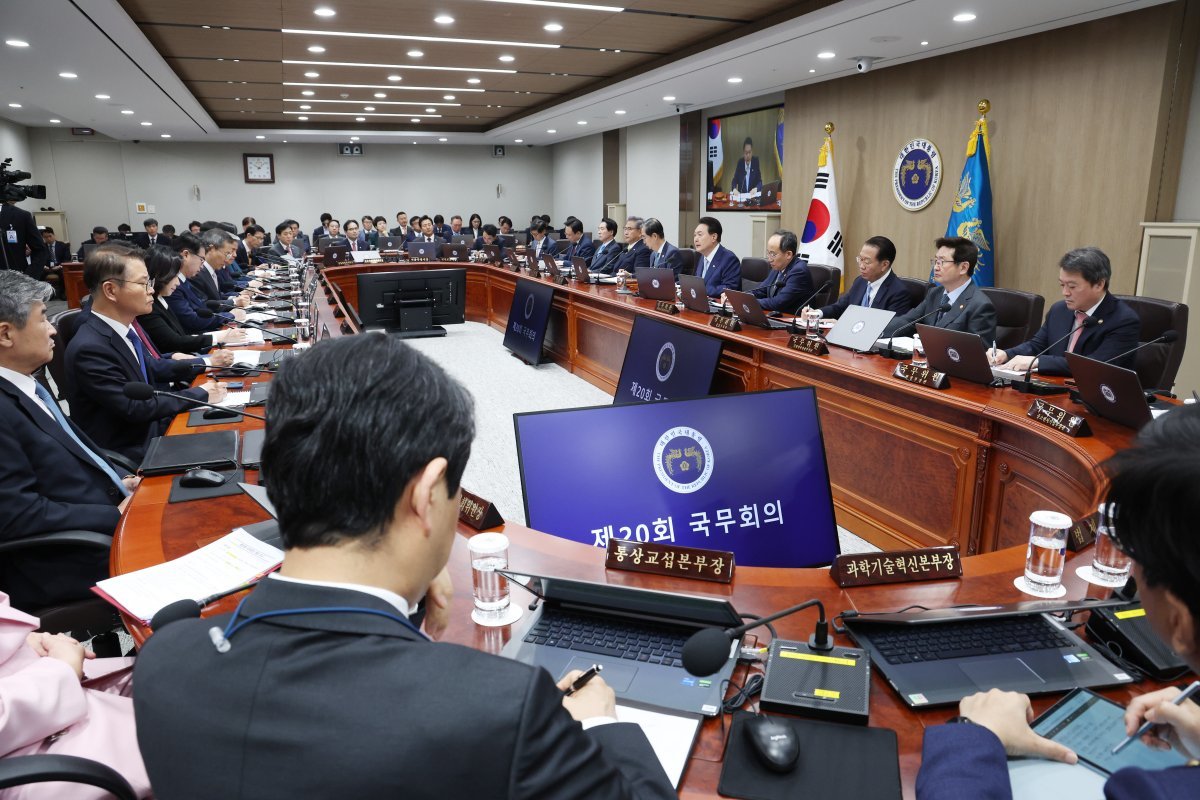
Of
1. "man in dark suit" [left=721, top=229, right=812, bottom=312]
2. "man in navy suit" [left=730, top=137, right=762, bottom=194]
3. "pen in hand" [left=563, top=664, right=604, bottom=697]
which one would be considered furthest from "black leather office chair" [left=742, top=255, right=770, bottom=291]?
"pen in hand" [left=563, top=664, right=604, bottom=697]

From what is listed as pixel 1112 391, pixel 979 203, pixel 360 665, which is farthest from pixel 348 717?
pixel 979 203

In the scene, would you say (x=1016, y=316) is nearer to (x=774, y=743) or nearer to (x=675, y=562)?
(x=675, y=562)

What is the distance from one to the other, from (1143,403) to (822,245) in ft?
18.9

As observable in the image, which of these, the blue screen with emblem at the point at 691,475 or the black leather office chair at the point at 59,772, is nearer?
the black leather office chair at the point at 59,772

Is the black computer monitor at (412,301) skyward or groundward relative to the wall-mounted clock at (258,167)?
groundward

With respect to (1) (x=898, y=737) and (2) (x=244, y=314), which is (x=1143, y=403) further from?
(2) (x=244, y=314)

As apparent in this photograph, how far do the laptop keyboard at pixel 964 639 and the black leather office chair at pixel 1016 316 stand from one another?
3.13 m

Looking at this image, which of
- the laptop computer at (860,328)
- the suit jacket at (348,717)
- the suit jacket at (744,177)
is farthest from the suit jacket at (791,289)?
the suit jacket at (744,177)

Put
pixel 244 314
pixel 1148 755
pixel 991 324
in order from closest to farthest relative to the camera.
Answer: pixel 1148 755, pixel 991 324, pixel 244 314

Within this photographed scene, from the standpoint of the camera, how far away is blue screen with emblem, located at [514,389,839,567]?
1.88 meters

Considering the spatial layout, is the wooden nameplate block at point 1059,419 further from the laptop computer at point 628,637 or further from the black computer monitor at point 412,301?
the black computer monitor at point 412,301

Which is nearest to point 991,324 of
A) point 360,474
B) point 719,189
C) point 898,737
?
point 898,737

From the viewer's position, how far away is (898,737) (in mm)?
1019

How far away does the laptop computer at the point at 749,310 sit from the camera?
397 centimetres
